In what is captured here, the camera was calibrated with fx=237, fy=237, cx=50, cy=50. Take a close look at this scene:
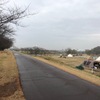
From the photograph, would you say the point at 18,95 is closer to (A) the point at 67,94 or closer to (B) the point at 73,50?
(A) the point at 67,94

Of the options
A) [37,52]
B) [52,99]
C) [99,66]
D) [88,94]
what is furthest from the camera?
[37,52]

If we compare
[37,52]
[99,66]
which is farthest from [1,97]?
[37,52]

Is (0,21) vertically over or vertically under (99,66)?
over

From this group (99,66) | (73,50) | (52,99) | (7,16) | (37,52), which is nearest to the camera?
(52,99)

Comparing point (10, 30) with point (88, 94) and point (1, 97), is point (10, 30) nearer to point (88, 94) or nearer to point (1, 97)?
point (1, 97)

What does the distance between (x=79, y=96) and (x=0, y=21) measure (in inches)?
188

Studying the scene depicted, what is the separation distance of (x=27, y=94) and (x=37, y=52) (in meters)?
100

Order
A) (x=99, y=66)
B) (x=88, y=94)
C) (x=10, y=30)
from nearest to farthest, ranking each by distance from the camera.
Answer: (x=88, y=94) → (x=10, y=30) → (x=99, y=66)

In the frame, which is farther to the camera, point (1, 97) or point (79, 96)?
point (1, 97)

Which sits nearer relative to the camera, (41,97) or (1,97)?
(41,97)

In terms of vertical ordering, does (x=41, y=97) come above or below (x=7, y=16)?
below

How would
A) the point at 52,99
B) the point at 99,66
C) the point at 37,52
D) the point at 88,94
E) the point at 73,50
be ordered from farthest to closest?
the point at 73,50 → the point at 37,52 → the point at 99,66 → the point at 88,94 → the point at 52,99

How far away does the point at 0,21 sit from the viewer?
34.9ft

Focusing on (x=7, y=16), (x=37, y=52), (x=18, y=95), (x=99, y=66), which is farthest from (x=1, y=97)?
(x=37, y=52)
